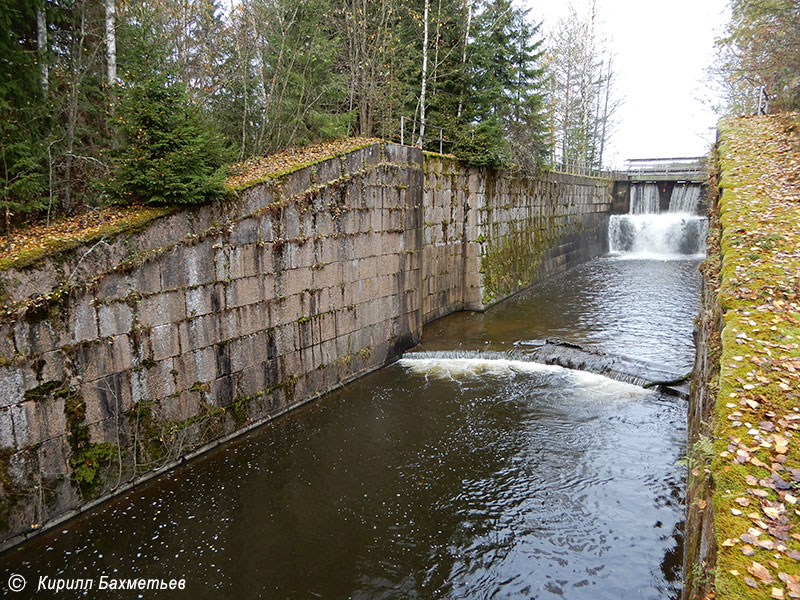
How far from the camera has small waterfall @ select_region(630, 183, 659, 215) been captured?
29.7 metres

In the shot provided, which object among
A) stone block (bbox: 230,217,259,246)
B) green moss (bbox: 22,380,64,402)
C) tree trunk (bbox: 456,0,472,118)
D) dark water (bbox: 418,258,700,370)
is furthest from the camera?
tree trunk (bbox: 456,0,472,118)

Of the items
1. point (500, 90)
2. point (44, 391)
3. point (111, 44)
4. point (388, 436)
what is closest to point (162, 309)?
point (44, 391)

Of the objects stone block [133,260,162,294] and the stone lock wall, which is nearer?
the stone lock wall

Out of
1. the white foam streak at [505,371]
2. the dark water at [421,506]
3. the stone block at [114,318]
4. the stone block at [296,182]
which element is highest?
the stone block at [296,182]

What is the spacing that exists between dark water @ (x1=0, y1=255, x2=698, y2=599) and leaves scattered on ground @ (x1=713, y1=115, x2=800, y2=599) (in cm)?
221

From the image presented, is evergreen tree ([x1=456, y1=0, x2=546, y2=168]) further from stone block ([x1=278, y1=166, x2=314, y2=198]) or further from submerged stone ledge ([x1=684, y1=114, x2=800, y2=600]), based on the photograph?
submerged stone ledge ([x1=684, y1=114, x2=800, y2=600])

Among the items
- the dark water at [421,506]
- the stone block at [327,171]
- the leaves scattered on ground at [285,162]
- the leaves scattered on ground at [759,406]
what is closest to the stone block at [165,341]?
the dark water at [421,506]

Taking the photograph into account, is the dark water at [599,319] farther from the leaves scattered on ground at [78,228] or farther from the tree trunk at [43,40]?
the tree trunk at [43,40]

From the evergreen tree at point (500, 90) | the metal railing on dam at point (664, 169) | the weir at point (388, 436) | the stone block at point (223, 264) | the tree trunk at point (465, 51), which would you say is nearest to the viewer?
the weir at point (388, 436)

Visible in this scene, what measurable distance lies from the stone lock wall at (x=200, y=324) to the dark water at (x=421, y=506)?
550 mm

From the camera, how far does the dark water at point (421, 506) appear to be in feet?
17.1

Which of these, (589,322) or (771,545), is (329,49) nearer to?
(589,322)

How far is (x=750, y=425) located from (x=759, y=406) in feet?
1.03

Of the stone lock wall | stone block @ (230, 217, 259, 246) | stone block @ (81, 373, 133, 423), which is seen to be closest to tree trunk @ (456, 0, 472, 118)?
the stone lock wall
